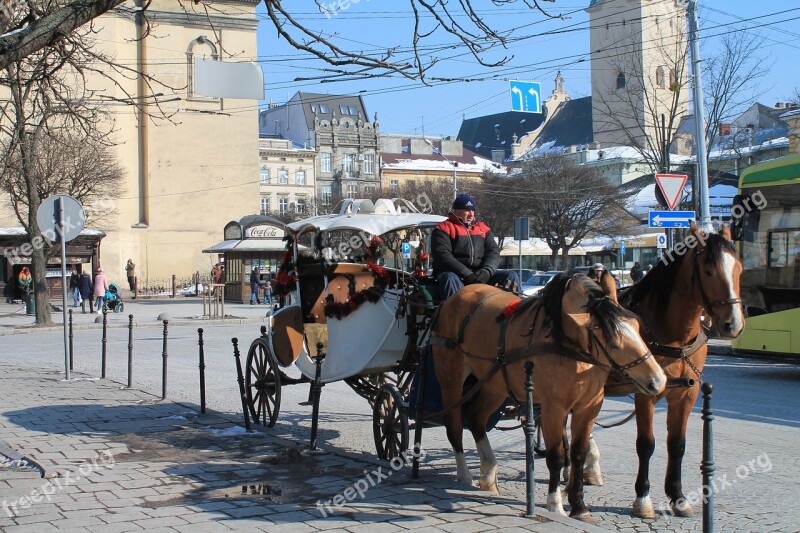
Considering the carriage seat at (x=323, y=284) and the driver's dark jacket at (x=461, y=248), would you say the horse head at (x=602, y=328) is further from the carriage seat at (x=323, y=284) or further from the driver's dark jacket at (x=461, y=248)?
the carriage seat at (x=323, y=284)

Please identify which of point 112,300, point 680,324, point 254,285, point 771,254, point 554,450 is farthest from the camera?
point 254,285

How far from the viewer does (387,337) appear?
29.7 ft

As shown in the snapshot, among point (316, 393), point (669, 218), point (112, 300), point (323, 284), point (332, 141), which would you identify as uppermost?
point (332, 141)

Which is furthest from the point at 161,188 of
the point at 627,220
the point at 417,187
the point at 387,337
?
the point at 387,337

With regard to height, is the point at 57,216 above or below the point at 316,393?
above

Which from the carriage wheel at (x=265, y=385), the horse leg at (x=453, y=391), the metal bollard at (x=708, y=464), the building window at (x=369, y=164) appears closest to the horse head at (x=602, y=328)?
the metal bollard at (x=708, y=464)

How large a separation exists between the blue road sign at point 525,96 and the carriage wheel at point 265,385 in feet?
56.7

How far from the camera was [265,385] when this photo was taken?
10.7m

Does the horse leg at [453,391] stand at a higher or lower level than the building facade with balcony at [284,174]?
lower

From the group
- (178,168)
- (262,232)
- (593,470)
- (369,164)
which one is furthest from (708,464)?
(369,164)

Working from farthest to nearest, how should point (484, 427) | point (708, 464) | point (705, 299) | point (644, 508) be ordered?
point (484, 427) < point (705, 299) < point (644, 508) < point (708, 464)

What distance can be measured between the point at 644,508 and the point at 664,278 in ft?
5.99

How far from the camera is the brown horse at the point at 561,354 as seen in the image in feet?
19.9

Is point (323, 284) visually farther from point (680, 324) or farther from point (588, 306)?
point (588, 306)
